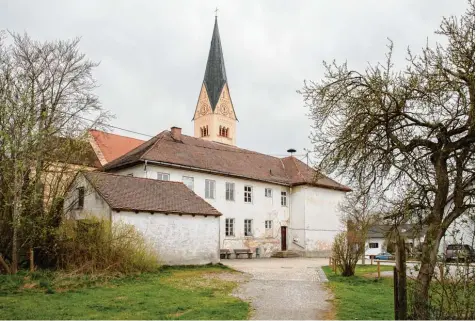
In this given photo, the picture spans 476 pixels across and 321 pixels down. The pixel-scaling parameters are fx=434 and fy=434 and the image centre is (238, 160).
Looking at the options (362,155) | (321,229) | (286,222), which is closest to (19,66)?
(362,155)

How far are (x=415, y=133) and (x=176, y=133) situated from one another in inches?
964

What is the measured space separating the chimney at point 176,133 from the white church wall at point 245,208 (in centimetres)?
372

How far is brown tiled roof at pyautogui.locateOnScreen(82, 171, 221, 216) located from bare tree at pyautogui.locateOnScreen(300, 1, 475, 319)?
12.8 m

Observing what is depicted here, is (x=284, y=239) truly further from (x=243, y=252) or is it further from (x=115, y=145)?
(x=115, y=145)

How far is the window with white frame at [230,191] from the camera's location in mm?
31312

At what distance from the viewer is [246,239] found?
3178 cm

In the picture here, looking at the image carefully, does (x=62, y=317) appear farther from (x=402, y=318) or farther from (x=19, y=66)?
(x=19, y=66)

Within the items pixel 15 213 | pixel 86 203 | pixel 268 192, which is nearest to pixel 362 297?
pixel 15 213

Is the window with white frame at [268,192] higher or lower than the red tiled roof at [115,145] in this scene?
lower

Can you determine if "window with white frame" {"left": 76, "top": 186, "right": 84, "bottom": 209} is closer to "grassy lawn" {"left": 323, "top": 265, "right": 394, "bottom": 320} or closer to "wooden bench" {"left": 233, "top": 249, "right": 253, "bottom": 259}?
"grassy lawn" {"left": 323, "top": 265, "right": 394, "bottom": 320}

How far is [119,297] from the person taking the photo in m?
11.6

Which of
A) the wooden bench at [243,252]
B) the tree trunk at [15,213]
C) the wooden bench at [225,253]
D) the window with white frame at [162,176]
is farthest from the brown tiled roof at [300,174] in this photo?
the tree trunk at [15,213]

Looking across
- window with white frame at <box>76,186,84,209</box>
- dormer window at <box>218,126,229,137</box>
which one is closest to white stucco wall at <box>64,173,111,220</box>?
window with white frame at <box>76,186,84,209</box>

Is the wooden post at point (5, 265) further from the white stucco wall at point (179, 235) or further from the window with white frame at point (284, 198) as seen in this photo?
the window with white frame at point (284, 198)
